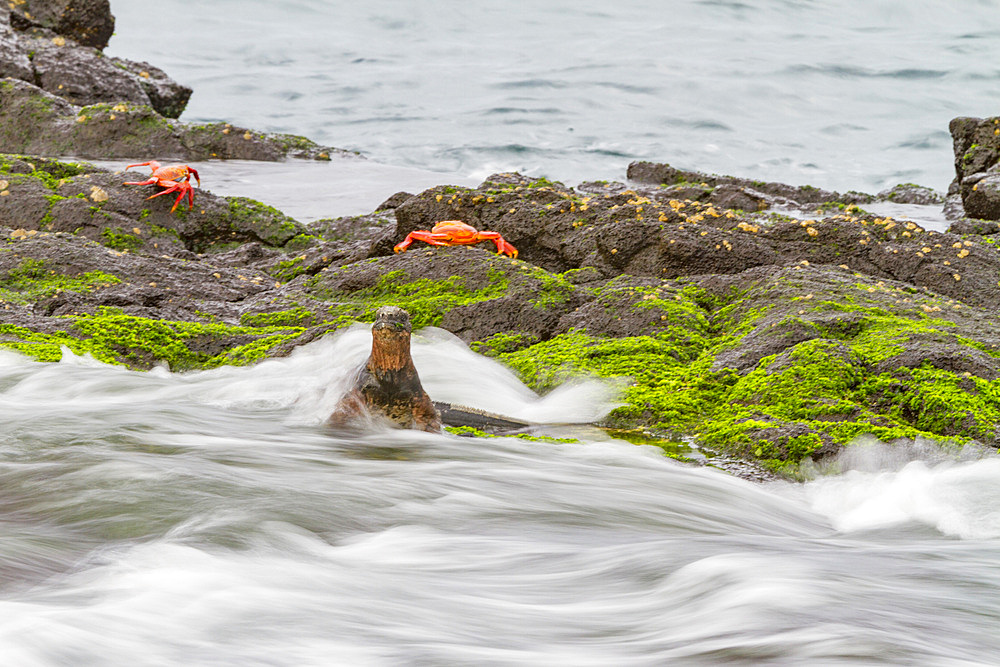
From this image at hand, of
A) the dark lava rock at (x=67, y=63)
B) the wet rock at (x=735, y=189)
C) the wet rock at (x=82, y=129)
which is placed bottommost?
the wet rock at (x=735, y=189)

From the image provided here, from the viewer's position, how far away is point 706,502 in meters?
4.73

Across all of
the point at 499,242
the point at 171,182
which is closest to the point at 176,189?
the point at 171,182

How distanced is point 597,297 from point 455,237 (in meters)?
1.58

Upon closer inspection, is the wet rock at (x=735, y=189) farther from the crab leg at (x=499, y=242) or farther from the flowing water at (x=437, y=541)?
the flowing water at (x=437, y=541)

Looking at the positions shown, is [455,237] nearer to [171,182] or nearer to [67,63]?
[171,182]

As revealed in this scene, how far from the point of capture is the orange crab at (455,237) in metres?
8.05

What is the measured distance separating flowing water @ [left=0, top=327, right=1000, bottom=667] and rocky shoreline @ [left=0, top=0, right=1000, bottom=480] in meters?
0.40

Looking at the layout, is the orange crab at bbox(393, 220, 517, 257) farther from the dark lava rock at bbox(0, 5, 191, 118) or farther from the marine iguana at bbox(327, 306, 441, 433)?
the dark lava rock at bbox(0, 5, 191, 118)

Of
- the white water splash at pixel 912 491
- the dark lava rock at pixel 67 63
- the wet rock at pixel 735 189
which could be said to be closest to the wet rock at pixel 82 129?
the dark lava rock at pixel 67 63

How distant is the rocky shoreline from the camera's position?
17.6 feet

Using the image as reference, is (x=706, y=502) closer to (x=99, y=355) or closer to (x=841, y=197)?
(x=99, y=355)

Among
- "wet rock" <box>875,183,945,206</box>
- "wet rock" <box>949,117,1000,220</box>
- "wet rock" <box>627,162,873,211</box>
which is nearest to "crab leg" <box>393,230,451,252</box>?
"wet rock" <box>627,162,873,211</box>

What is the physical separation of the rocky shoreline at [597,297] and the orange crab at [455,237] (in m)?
0.19

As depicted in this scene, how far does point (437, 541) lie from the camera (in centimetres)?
427
